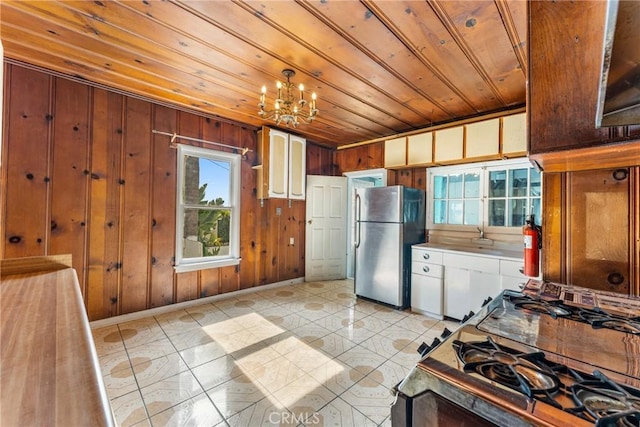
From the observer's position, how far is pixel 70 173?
250cm

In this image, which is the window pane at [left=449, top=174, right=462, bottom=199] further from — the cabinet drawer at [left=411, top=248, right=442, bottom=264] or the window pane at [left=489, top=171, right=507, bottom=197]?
the cabinet drawer at [left=411, top=248, right=442, bottom=264]

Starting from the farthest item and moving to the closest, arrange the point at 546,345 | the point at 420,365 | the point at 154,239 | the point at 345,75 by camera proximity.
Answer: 1. the point at 154,239
2. the point at 345,75
3. the point at 546,345
4. the point at 420,365

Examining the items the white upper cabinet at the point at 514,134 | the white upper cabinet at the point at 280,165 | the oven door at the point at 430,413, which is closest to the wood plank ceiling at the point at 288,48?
the white upper cabinet at the point at 514,134

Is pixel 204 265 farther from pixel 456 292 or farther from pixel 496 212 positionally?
pixel 496 212

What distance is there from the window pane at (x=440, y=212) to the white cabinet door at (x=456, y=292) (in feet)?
2.60

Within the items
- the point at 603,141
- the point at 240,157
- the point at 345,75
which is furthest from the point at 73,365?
the point at 240,157

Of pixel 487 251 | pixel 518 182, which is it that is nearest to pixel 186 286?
pixel 487 251

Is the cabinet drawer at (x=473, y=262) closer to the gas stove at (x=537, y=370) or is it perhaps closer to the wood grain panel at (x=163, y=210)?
the gas stove at (x=537, y=370)

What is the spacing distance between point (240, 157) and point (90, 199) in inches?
66.9

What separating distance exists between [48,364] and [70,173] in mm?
2678

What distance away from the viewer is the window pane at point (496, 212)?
3.05 m

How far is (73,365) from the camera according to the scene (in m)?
0.60

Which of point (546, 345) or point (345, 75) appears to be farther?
point (345, 75)

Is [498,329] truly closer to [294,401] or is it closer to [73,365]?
[73,365]
